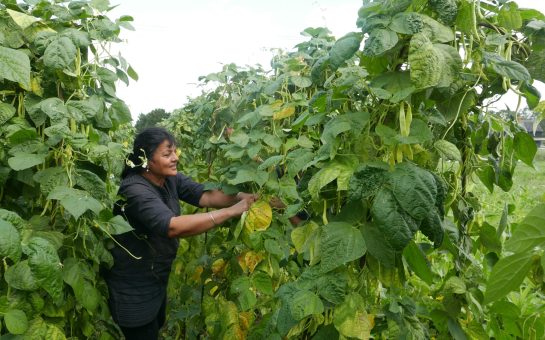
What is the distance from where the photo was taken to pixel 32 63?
6.12 feet

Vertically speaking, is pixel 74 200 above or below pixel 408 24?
below

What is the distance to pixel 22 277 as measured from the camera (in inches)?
55.8

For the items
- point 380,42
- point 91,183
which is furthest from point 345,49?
point 91,183

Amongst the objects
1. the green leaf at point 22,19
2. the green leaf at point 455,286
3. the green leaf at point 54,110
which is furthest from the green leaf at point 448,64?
the green leaf at point 22,19

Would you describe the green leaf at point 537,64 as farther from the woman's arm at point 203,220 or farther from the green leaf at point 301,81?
the woman's arm at point 203,220

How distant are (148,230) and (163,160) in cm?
34

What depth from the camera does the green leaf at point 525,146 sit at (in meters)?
1.41

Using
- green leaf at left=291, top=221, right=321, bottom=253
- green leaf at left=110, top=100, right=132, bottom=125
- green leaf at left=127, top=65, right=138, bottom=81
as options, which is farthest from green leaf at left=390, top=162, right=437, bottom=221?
green leaf at left=127, top=65, right=138, bottom=81

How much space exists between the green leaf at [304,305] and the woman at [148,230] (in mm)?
1045

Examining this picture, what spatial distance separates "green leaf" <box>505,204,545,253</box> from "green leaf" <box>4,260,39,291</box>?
1216 mm

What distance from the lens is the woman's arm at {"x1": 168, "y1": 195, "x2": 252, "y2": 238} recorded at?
219 centimetres

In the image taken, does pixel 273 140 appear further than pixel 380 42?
Yes

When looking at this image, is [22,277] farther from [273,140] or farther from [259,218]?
[273,140]

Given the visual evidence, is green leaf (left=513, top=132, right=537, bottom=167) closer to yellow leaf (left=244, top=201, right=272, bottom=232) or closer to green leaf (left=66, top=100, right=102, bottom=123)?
yellow leaf (left=244, top=201, right=272, bottom=232)
